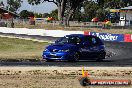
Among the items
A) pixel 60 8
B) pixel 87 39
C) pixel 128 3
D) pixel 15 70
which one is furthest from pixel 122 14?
pixel 15 70

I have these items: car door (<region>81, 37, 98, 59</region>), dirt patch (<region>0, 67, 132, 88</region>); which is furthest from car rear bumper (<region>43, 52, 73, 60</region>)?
dirt patch (<region>0, 67, 132, 88</region>)

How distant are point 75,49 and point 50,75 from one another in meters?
5.77

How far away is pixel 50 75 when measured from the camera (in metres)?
15.5

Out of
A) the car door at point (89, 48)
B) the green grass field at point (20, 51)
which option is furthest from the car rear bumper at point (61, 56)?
the green grass field at point (20, 51)

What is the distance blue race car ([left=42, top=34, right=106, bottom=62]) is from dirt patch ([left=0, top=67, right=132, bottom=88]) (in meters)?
3.25

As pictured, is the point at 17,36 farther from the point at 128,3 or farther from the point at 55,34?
the point at 128,3

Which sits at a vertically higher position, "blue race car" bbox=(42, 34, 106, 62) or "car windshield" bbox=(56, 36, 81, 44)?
"car windshield" bbox=(56, 36, 81, 44)

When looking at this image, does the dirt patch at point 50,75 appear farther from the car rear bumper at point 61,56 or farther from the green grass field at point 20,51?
the green grass field at point 20,51

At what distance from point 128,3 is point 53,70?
131m

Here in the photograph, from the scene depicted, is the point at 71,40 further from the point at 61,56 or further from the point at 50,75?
the point at 50,75

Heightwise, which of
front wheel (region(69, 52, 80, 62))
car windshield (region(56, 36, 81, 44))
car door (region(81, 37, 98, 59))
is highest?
car windshield (region(56, 36, 81, 44))

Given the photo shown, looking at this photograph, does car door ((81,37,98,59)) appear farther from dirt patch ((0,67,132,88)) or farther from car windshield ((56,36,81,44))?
dirt patch ((0,67,132,88))

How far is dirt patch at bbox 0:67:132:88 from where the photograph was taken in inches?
519

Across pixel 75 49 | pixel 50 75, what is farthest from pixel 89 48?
pixel 50 75
